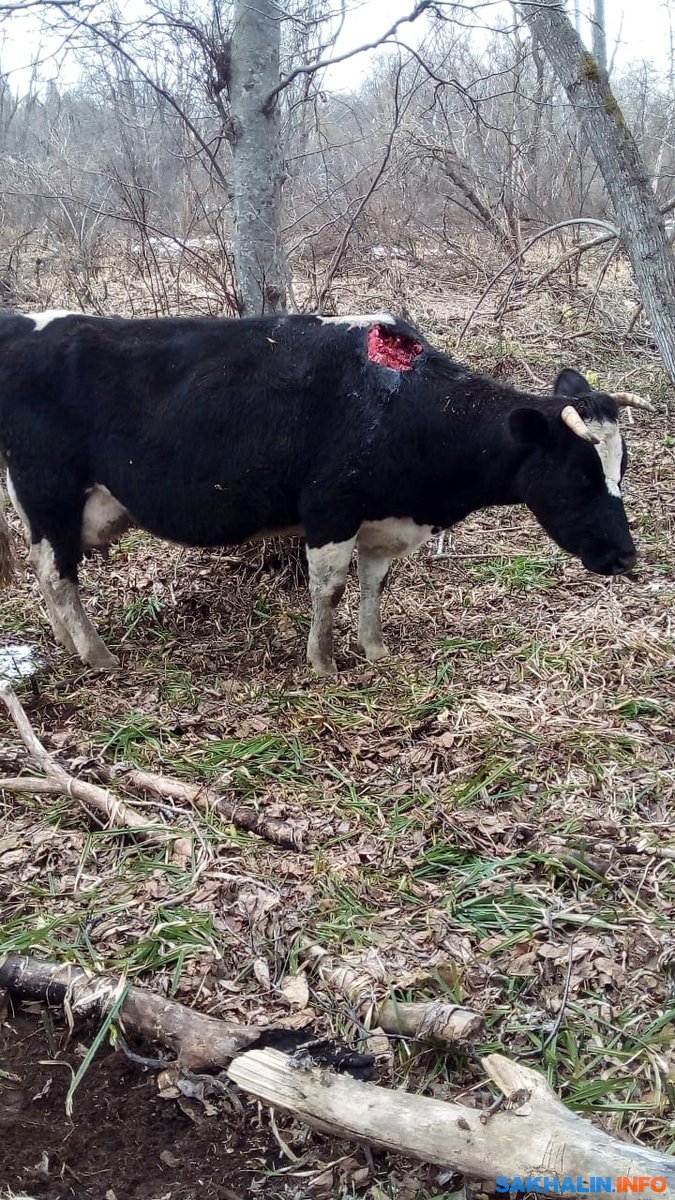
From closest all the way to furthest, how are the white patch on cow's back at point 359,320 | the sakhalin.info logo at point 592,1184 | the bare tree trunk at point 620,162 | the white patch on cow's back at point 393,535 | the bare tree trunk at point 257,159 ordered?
the sakhalin.info logo at point 592,1184
the white patch on cow's back at point 359,320
the white patch on cow's back at point 393,535
the bare tree trunk at point 257,159
the bare tree trunk at point 620,162

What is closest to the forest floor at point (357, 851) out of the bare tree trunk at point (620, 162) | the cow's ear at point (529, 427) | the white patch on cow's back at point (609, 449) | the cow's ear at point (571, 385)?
the white patch on cow's back at point (609, 449)

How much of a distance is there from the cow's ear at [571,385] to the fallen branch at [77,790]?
11.3 feet

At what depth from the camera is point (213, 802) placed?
4316 mm

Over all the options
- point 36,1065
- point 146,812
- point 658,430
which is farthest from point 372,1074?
point 658,430

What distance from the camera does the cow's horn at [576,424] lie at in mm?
4859

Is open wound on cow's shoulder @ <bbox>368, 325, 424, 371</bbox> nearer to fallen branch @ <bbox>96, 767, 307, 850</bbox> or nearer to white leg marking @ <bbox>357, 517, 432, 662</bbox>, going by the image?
white leg marking @ <bbox>357, 517, 432, 662</bbox>

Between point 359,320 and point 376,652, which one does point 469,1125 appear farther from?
point 359,320

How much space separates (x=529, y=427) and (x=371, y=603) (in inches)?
61.4

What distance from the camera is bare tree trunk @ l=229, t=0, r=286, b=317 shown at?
6250mm

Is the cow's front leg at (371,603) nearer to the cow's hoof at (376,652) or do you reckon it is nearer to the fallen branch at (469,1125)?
the cow's hoof at (376,652)

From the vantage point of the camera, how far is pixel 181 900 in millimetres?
3736

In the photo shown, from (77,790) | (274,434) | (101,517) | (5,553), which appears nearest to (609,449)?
(274,434)

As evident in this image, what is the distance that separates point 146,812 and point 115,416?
2461mm

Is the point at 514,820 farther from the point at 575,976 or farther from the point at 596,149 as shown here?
the point at 596,149
